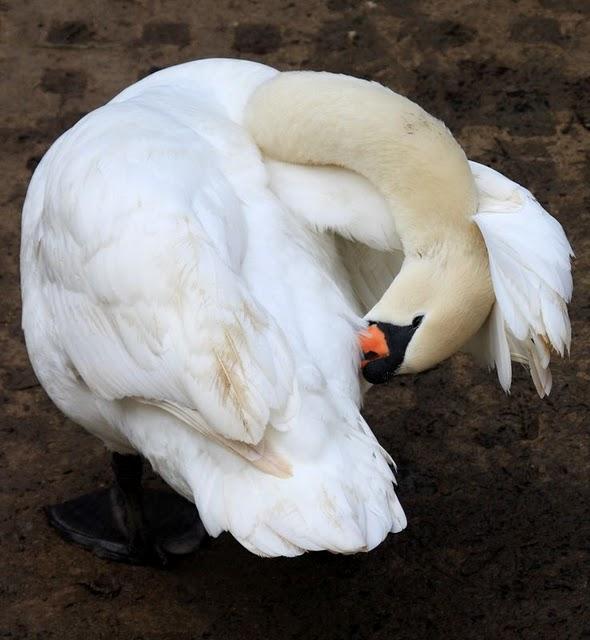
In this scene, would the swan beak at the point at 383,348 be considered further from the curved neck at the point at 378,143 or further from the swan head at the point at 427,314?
the curved neck at the point at 378,143

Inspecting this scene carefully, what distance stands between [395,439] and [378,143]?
1.26m

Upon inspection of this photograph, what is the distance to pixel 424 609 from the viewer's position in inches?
145

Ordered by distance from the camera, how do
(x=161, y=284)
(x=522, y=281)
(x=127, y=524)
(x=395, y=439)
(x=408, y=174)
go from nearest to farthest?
1. (x=161, y=284)
2. (x=522, y=281)
3. (x=408, y=174)
4. (x=127, y=524)
5. (x=395, y=439)

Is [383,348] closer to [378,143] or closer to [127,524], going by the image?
[378,143]

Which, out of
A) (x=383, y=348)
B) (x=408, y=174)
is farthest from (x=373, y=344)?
(x=408, y=174)

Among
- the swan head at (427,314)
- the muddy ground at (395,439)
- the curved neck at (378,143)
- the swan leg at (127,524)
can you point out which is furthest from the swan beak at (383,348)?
the swan leg at (127,524)

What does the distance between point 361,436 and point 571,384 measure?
1.65m

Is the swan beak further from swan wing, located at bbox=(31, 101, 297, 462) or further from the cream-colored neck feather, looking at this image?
swan wing, located at bbox=(31, 101, 297, 462)

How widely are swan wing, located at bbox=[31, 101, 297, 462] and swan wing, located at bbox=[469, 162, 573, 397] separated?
0.53m

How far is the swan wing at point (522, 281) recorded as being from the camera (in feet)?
9.69

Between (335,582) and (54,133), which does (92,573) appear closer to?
(335,582)

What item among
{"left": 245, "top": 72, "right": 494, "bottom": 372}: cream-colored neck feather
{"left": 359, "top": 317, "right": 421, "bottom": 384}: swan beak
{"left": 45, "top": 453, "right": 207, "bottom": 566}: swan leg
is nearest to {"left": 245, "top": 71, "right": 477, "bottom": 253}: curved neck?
{"left": 245, "top": 72, "right": 494, "bottom": 372}: cream-colored neck feather

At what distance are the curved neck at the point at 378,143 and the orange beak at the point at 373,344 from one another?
0.74 ft

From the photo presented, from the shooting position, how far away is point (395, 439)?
4.20 m
